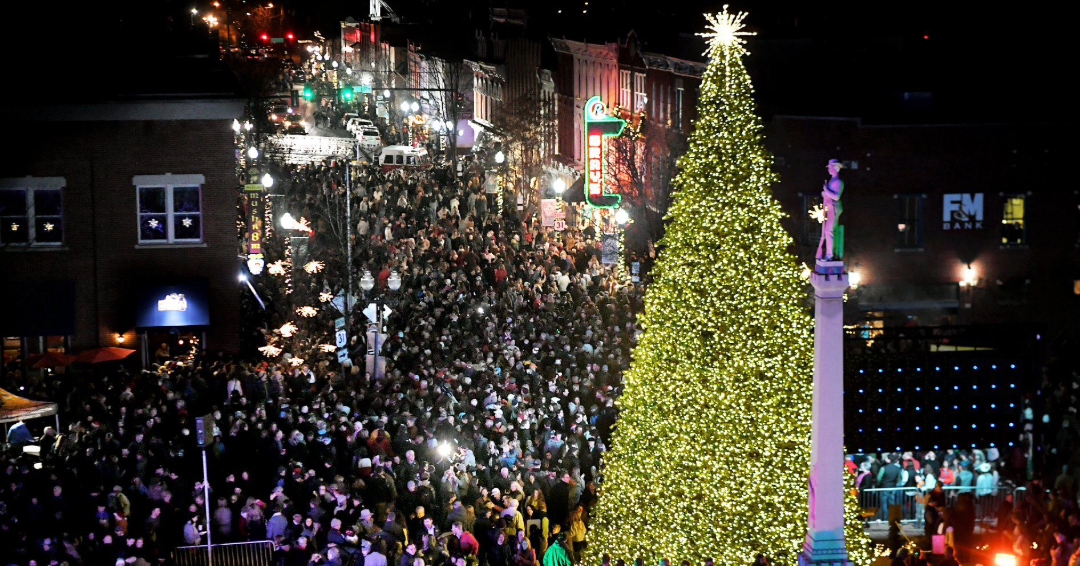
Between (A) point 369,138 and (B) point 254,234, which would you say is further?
(A) point 369,138

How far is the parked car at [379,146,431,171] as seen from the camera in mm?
61812

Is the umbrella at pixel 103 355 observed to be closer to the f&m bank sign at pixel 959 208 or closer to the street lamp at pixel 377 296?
the street lamp at pixel 377 296

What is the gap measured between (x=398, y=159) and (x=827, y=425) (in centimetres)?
4762

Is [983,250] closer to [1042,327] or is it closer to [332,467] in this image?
[1042,327]

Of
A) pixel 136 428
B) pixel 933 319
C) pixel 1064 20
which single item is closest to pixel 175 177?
pixel 136 428

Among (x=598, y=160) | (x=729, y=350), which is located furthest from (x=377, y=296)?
(x=729, y=350)

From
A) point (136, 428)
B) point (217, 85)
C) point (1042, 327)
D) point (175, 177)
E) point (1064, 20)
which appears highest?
point (1064, 20)

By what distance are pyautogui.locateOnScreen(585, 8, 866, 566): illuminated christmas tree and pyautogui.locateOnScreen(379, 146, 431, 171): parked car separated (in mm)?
44755

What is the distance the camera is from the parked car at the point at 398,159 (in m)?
61.8

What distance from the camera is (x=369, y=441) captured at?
23094 millimetres

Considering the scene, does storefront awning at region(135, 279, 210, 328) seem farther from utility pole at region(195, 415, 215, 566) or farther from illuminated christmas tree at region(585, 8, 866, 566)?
illuminated christmas tree at region(585, 8, 866, 566)

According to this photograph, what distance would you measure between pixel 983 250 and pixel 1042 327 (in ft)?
51.4

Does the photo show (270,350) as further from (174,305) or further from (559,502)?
(559,502)

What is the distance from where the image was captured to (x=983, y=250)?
1544 inches
